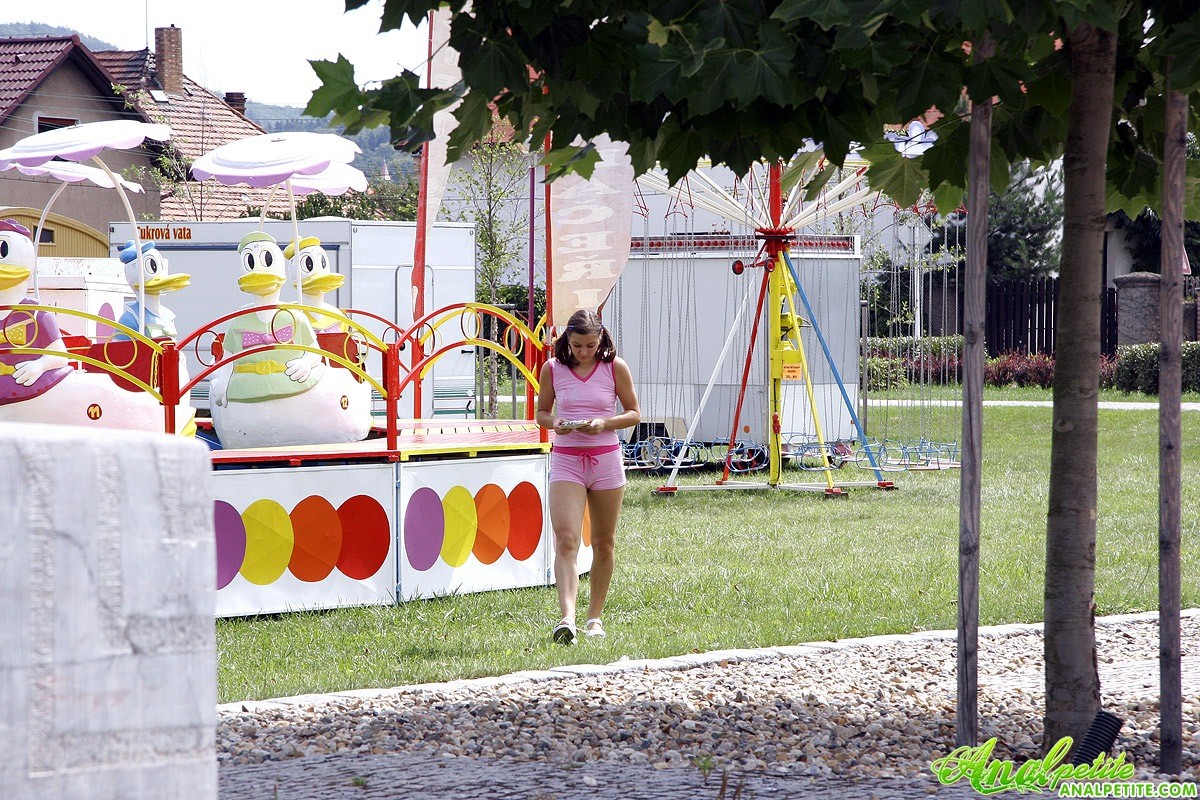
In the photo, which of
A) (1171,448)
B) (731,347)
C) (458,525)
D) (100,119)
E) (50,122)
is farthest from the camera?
(100,119)

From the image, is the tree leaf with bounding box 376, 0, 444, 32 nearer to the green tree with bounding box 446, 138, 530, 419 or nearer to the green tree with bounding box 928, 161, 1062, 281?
the green tree with bounding box 446, 138, 530, 419

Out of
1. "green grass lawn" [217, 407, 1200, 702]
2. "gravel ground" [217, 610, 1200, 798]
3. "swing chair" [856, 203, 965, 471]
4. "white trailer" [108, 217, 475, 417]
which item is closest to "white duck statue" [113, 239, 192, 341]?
"green grass lawn" [217, 407, 1200, 702]

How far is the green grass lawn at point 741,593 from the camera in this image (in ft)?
21.0

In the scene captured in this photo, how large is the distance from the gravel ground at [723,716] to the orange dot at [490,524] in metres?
2.57

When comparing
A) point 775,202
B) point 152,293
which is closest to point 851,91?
point 152,293

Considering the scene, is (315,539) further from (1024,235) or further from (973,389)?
(1024,235)

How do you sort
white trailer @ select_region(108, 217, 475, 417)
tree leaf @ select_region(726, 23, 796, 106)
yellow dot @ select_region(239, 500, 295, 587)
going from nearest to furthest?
1. tree leaf @ select_region(726, 23, 796, 106)
2. yellow dot @ select_region(239, 500, 295, 587)
3. white trailer @ select_region(108, 217, 475, 417)

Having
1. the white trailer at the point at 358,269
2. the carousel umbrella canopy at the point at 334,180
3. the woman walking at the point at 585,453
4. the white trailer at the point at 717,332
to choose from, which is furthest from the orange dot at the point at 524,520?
the white trailer at the point at 358,269

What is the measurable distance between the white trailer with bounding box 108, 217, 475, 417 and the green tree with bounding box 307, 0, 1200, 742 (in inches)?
547

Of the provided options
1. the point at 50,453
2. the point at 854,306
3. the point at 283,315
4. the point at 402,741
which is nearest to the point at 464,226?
the point at 854,306

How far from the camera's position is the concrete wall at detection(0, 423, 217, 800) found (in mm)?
2051

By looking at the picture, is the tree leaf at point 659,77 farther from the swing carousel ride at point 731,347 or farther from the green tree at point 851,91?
the swing carousel ride at point 731,347

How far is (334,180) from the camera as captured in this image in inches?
394

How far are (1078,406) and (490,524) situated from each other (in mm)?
4797
